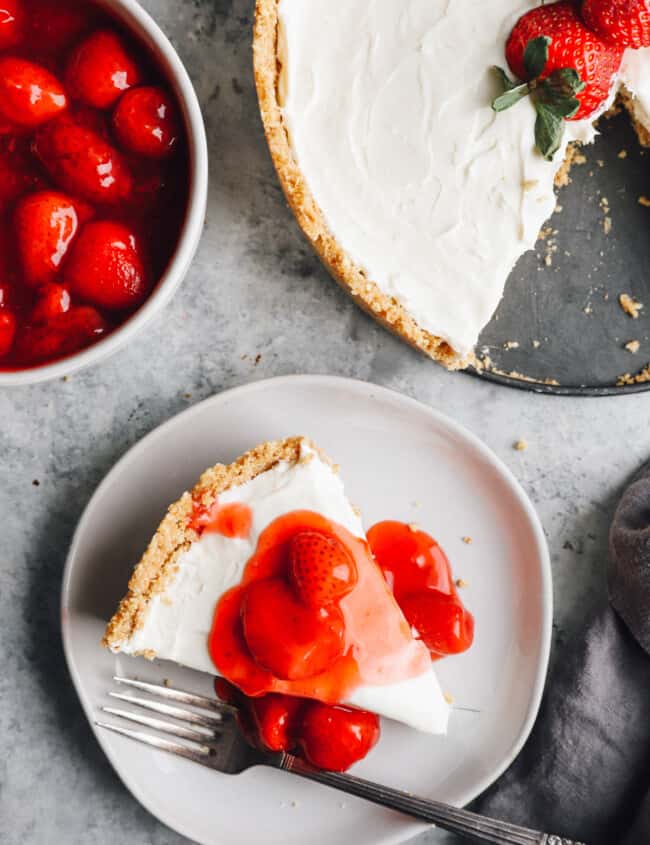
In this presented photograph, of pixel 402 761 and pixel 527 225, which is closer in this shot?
pixel 527 225

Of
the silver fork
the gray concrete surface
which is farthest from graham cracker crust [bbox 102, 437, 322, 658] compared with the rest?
the gray concrete surface

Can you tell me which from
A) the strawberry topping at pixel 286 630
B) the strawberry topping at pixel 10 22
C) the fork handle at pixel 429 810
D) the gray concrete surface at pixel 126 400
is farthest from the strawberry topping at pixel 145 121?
the fork handle at pixel 429 810

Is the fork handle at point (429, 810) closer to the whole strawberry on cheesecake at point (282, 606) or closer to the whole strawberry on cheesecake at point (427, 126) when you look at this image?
the whole strawberry on cheesecake at point (282, 606)

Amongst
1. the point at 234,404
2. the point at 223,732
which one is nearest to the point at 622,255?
the point at 234,404

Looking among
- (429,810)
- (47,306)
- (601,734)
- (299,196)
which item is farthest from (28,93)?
(601,734)

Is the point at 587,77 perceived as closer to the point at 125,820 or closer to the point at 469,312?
the point at 469,312

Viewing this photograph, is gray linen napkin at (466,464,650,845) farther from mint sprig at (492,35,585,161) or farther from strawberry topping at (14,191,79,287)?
strawberry topping at (14,191,79,287)

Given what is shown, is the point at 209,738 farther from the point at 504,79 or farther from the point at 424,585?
the point at 504,79
